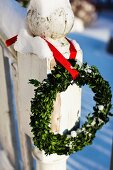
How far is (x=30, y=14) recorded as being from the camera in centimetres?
125

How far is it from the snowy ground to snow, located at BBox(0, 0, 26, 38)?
3.55 ft

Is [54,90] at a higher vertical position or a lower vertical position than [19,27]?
lower

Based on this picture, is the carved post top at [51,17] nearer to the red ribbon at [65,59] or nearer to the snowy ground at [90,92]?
the red ribbon at [65,59]

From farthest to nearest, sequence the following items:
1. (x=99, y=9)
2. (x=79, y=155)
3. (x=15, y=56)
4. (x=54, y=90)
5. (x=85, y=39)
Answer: (x=99, y=9), (x=85, y=39), (x=79, y=155), (x=15, y=56), (x=54, y=90)

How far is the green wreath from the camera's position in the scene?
4.05 ft

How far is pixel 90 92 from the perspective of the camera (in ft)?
10.9

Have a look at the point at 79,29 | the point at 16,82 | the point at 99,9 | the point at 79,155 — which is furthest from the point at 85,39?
the point at 16,82

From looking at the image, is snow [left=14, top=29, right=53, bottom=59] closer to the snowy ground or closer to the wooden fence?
the wooden fence

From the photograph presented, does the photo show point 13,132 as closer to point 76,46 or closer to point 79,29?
point 76,46

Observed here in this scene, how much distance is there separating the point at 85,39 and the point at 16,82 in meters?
4.06

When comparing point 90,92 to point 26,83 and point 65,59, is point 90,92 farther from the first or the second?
point 65,59

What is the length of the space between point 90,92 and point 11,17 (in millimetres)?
1961

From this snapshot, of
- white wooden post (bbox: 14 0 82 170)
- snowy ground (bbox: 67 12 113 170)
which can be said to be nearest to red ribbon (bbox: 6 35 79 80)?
white wooden post (bbox: 14 0 82 170)

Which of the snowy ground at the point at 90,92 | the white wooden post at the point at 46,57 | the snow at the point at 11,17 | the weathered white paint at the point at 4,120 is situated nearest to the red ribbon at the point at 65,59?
the white wooden post at the point at 46,57
